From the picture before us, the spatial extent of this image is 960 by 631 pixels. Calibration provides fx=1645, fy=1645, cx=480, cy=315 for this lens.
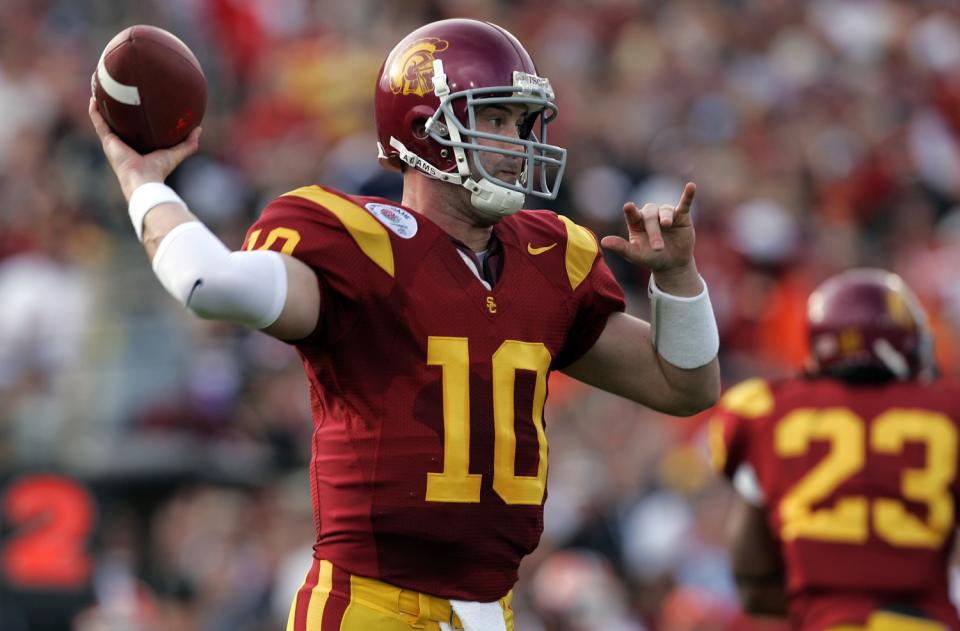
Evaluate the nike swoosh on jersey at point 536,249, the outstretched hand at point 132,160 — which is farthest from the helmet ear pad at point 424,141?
the outstretched hand at point 132,160

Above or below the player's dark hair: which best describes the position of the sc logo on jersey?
above

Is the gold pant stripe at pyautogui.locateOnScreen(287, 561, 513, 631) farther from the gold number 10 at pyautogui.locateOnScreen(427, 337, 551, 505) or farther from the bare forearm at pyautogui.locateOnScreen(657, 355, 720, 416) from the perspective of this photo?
the bare forearm at pyautogui.locateOnScreen(657, 355, 720, 416)

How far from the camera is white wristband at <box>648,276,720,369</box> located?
3670 mm

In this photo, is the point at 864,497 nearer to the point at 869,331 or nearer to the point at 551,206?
the point at 869,331

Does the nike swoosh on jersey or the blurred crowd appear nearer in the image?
the nike swoosh on jersey

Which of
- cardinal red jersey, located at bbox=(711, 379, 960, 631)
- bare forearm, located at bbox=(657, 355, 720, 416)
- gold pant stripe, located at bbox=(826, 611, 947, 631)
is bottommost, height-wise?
gold pant stripe, located at bbox=(826, 611, 947, 631)

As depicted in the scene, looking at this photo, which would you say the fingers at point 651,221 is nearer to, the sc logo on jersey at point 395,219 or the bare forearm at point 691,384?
the bare forearm at point 691,384

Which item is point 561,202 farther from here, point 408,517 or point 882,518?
point 408,517

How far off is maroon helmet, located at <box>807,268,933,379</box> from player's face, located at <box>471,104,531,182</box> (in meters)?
1.92

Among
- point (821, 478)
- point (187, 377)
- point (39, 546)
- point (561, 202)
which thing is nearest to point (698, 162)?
point (561, 202)

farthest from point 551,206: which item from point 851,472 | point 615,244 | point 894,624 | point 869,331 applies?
point 615,244

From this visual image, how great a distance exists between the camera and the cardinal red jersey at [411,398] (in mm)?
3303

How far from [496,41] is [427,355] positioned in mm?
720

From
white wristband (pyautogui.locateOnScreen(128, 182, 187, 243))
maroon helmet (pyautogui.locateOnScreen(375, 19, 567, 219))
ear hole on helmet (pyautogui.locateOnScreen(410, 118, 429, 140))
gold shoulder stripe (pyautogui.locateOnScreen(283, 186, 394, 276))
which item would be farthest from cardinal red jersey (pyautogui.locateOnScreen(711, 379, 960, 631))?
white wristband (pyautogui.locateOnScreen(128, 182, 187, 243))
